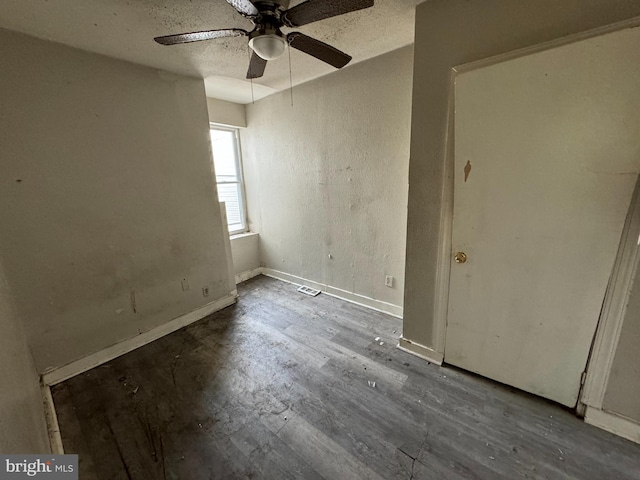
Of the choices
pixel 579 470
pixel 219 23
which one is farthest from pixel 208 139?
pixel 579 470

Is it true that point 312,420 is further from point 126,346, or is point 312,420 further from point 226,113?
point 226,113

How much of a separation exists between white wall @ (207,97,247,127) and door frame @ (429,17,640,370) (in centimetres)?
262

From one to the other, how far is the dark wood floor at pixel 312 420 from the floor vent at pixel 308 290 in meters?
0.89

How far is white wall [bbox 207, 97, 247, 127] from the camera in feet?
9.92

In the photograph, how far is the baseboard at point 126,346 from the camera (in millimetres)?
1791

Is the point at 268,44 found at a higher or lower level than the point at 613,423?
higher

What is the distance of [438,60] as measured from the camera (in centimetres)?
148

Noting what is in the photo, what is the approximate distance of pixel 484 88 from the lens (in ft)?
4.37

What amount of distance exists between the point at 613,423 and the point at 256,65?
2839 millimetres

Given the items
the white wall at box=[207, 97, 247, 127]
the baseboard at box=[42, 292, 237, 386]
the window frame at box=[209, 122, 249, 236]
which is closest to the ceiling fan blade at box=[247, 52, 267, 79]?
the white wall at box=[207, 97, 247, 127]

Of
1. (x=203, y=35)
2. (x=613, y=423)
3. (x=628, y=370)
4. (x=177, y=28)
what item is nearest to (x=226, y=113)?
(x=177, y=28)

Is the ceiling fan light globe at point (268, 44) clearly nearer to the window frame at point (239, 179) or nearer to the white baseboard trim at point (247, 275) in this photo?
the window frame at point (239, 179)

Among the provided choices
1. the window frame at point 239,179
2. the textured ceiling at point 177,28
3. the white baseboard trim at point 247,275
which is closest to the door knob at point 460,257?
the textured ceiling at point 177,28

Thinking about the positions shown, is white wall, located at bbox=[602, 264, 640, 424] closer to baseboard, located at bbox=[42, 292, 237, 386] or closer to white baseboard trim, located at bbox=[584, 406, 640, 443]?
white baseboard trim, located at bbox=[584, 406, 640, 443]
